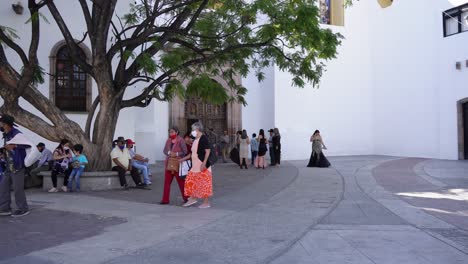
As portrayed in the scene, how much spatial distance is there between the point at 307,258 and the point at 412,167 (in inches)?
509

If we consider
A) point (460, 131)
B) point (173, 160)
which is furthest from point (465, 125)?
point (173, 160)

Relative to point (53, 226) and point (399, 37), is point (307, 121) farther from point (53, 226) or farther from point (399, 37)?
point (53, 226)

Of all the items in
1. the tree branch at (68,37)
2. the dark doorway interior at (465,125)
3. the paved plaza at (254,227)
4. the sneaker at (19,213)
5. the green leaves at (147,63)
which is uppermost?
the tree branch at (68,37)

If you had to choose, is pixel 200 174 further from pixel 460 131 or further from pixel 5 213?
pixel 460 131

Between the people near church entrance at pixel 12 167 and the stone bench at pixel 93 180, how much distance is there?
11.0 ft

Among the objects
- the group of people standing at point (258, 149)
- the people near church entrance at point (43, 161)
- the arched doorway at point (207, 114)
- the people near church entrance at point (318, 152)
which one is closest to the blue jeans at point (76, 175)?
the people near church entrance at point (43, 161)

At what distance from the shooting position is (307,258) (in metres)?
5.62

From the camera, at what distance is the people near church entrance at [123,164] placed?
38.9 ft

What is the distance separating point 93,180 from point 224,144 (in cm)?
980

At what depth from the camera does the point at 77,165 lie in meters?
11.2

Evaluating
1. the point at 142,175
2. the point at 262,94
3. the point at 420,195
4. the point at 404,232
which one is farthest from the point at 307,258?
the point at 262,94

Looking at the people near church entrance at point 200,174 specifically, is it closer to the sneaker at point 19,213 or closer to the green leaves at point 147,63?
the green leaves at point 147,63

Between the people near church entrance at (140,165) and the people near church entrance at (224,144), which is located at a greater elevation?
the people near church entrance at (224,144)

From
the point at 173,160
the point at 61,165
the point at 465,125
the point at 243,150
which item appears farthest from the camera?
the point at 465,125
